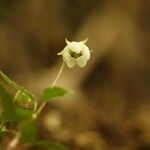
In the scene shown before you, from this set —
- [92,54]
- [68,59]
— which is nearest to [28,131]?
[68,59]

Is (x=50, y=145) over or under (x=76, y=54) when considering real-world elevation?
under

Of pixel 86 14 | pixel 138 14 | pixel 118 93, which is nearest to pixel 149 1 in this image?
pixel 138 14

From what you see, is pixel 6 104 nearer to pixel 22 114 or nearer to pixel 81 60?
pixel 22 114

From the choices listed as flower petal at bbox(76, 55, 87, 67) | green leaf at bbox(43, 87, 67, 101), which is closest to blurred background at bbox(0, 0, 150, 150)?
flower petal at bbox(76, 55, 87, 67)

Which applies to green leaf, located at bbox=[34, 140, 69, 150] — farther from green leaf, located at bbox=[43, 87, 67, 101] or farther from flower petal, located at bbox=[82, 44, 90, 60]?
flower petal, located at bbox=[82, 44, 90, 60]

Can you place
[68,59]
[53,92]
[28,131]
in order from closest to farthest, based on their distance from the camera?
[28,131] < [53,92] < [68,59]

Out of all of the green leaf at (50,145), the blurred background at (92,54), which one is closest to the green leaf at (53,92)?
the green leaf at (50,145)

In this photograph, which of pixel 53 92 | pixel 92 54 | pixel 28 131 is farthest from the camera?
pixel 92 54

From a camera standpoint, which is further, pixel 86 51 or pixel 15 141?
pixel 86 51
